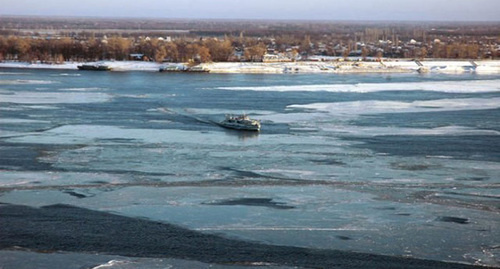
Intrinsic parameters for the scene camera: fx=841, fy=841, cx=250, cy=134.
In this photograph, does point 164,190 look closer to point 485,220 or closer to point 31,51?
point 485,220

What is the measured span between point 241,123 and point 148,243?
4.44 meters

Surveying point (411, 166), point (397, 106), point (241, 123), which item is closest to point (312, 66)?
point (397, 106)

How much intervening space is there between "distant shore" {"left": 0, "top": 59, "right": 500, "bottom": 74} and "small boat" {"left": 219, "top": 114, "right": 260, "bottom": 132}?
966 cm

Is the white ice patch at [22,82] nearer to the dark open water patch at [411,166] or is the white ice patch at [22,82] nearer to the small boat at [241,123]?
the small boat at [241,123]

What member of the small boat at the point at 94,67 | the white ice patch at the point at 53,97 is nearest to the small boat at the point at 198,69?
the small boat at the point at 94,67

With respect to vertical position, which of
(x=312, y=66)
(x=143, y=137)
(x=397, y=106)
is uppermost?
(x=143, y=137)

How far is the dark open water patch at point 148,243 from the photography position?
458cm

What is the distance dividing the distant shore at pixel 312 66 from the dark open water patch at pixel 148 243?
550 inches

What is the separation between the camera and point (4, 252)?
469cm

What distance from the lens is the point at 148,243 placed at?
4.88m

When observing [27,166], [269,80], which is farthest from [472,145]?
[269,80]

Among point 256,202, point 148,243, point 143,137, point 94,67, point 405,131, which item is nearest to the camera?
point 148,243

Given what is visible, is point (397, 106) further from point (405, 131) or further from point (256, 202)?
point (256, 202)

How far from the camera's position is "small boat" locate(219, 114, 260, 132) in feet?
29.9
